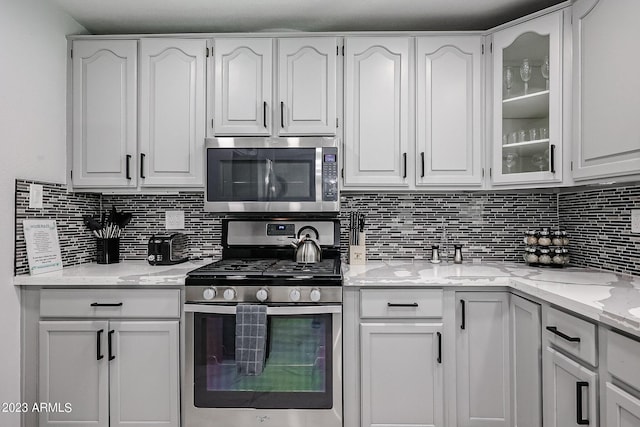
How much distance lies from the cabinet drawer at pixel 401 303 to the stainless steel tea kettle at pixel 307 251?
446mm

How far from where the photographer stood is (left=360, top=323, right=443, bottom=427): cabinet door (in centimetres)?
186

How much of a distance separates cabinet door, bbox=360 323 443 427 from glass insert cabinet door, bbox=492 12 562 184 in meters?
1.01

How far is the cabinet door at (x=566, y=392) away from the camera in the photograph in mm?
1296

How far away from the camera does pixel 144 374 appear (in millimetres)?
1886

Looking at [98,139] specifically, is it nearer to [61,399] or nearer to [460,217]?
[61,399]

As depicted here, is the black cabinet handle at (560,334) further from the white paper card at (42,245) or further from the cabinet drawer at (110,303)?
the white paper card at (42,245)

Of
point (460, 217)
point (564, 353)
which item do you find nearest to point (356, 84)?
point (460, 217)

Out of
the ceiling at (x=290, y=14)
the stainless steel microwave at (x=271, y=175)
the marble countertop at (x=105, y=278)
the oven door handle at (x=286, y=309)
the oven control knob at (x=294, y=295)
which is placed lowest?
the oven door handle at (x=286, y=309)

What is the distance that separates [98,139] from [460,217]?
2.35 meters

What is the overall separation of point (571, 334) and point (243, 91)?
79.0 inches

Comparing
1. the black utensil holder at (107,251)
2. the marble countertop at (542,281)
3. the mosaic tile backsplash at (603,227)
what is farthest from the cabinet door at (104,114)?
the mosaic tile backsplash at (603,227)

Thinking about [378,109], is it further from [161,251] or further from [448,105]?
[161,251]

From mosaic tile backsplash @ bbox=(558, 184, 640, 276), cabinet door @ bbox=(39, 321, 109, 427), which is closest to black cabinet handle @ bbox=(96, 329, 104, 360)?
cabinet door @ bbox=(39, 321, 109, 427)

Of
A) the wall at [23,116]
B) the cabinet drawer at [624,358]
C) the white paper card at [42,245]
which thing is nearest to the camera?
the cabinet drawer at [624,358]
